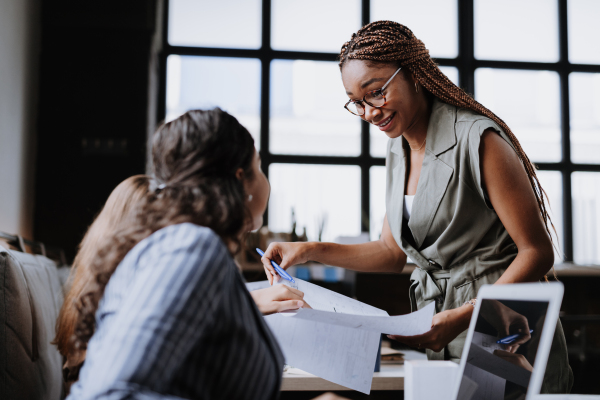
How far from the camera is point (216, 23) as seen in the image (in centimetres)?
408

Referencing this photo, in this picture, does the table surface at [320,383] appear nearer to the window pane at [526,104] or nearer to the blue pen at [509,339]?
the blue pen at [509,339]

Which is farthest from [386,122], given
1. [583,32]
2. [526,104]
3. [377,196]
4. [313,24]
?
[583,32]

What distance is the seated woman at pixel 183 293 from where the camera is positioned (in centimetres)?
53

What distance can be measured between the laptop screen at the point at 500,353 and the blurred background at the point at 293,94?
8.06 feet

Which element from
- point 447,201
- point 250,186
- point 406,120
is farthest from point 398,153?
point 250,186

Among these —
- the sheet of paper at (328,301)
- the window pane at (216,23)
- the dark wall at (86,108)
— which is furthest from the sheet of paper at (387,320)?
the window pane at (216,23)

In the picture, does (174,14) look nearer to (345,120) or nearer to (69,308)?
(345,120)

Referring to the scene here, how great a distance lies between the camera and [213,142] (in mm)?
769

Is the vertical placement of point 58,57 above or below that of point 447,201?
above

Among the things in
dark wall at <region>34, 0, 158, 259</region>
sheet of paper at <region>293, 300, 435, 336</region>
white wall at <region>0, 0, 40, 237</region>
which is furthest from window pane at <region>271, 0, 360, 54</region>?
sheet of paper at <region>293, 300, 435, 336</region>

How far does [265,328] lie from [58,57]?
127 inches

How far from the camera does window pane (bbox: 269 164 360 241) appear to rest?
397cm

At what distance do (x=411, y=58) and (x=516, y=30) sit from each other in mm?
3703

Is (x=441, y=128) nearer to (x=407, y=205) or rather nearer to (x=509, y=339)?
(x=407, y=205)
